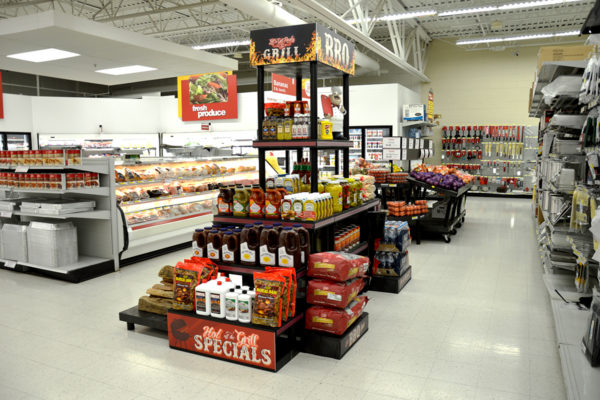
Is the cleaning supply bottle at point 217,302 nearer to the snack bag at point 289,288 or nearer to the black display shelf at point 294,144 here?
the snack bag at point 289,288

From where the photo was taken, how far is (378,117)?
42.5ft

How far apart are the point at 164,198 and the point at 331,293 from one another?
4399mm

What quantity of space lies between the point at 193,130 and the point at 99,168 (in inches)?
361

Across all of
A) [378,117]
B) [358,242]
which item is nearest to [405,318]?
[358,242]

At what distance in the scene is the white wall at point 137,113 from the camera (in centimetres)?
1277

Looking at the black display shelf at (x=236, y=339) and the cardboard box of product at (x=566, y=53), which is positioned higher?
the cardboard box of product at (x=566, y=53)

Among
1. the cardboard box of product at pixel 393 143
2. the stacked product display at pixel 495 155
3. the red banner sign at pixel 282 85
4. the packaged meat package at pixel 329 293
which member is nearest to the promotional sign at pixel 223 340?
the packaged meat package at pixel 329 293

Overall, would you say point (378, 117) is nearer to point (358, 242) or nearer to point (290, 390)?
point (358, 242)

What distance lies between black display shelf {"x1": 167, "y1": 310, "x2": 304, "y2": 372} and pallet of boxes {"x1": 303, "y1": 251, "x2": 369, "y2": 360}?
118 mm

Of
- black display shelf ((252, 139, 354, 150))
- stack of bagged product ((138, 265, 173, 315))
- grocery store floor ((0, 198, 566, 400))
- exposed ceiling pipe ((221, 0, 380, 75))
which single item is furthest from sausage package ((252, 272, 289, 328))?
exposed ceiling pipe ((221, 0, 380, 75))

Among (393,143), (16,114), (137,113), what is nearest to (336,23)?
(393,143)

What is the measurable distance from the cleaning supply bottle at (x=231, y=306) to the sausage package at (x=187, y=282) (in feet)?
0.99

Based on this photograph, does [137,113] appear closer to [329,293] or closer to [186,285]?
[186,285]

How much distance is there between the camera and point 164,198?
283 inches
